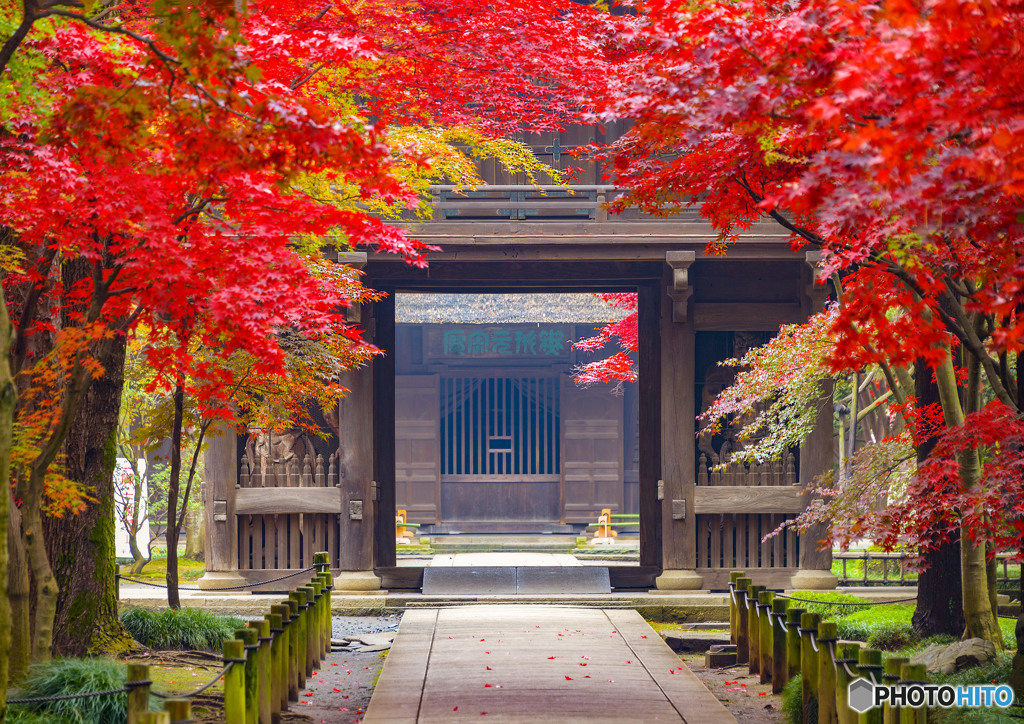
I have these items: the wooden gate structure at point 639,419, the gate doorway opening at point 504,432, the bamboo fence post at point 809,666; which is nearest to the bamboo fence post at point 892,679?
the bamboo fence post at point 809,666

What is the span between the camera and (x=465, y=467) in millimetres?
20766

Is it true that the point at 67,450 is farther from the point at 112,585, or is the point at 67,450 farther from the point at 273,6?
the point at 273,6

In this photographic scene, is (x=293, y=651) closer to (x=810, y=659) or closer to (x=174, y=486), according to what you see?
(x=174, y=486)

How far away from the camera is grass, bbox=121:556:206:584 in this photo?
1506cm

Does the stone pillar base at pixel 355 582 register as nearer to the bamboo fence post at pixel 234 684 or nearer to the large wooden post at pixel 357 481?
the large wooden post at pixel 357 481

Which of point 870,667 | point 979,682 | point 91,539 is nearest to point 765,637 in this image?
point 979,682

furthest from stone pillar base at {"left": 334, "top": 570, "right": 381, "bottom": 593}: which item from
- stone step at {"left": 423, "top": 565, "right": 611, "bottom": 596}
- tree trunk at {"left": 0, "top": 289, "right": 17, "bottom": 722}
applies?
tree trunk at {"left": 0, "top": 289, "right": 17, "bottom": 722}

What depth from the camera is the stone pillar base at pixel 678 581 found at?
1270 centimetres

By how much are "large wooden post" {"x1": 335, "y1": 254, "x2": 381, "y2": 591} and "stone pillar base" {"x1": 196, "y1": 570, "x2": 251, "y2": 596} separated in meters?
1.26

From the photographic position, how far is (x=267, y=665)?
6488 mm

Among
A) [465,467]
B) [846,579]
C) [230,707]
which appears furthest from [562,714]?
[465,467]

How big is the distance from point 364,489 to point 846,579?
22.0ft

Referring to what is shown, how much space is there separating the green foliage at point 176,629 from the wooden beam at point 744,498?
6.14m

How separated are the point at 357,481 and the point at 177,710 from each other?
8.28 metres
